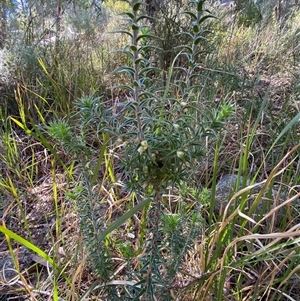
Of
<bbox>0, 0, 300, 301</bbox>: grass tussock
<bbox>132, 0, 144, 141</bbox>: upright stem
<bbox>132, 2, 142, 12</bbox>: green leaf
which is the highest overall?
<bbox>132, 2, 142, 12</bbox>: green leaf

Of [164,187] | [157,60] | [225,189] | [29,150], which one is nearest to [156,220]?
[164,187]

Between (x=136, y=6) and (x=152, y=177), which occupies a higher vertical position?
(x=136, y=6)

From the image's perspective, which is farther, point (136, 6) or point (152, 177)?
point (152, 177)

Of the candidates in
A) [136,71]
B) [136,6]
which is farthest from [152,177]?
[136,6]

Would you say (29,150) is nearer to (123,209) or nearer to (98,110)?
(123,209)

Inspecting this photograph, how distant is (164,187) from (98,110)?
217mm

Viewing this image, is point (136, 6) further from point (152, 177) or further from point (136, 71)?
point (152, 177)

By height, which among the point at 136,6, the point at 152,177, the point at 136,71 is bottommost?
the point at 152,177

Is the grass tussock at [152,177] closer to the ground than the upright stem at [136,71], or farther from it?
closer to the ground

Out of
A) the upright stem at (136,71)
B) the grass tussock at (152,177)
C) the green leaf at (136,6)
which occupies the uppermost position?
the green leaf at (136,6)

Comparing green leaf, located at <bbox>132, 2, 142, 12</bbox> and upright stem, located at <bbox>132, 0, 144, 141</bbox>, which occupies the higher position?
green leaf, located at <bbox>132, 2, 142, 12</bbox>

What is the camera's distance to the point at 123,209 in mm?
1229

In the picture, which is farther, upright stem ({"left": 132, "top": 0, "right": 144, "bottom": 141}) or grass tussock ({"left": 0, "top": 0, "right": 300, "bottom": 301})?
grass tussock ({"left": 0, "top": 0, "right": 300, "bottom": 301})

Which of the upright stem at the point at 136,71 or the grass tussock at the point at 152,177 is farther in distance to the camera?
the grass tussock at the point at 152,177
